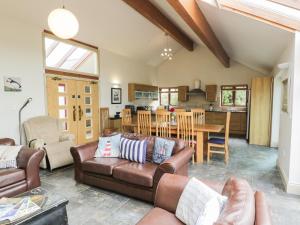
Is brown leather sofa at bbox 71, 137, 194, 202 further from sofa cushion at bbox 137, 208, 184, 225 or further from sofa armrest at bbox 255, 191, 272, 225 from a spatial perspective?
sofa armrest at bbox 255, 191, 272, 225

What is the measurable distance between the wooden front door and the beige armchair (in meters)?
0.54

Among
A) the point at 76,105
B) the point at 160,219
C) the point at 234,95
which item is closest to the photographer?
the point at 160,219

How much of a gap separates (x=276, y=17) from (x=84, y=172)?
12.2ft

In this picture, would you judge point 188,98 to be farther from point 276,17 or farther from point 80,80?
point 276,17

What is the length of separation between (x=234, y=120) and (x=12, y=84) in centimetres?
694

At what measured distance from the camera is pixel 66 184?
3.24 meters

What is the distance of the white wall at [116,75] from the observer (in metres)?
6.41

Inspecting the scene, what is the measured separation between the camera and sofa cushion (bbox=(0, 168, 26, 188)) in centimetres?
264

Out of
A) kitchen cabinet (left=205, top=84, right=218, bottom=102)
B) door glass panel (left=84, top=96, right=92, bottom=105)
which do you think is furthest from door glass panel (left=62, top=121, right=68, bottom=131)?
kitchen cabinet (left=205, top=84, right=218, bottom=102)

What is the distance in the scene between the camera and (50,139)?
13.9 feet

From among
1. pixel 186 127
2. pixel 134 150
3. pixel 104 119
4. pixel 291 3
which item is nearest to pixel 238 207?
pixel 134 150

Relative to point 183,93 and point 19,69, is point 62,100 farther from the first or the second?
point 183,93

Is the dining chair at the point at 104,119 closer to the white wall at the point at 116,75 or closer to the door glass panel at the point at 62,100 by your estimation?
the white wall at the point at 116,75

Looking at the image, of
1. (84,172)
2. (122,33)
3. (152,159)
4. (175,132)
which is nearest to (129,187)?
(152,159)
